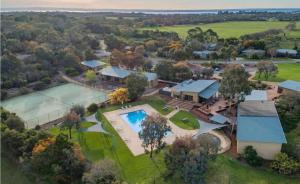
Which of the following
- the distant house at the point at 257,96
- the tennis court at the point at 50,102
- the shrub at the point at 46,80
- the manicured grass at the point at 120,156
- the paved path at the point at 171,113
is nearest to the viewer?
the manicured grass at the point at 120,156

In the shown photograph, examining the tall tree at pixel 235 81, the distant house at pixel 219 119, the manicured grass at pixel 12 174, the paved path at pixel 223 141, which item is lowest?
the manicured grass at pixel 12 174

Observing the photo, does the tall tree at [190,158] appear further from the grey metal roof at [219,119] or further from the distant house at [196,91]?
the distant house at [196,91]

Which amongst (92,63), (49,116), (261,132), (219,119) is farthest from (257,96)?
(92,63)

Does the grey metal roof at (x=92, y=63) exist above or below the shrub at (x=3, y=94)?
above

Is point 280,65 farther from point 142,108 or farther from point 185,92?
point 142,108

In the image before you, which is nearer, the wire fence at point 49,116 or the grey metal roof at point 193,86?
the wire fence at point 49,116

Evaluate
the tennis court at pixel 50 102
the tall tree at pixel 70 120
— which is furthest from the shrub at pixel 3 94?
the tall tree at pixel 70 120

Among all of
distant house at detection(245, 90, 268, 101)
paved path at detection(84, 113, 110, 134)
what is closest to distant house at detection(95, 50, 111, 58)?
paved path at detection(84, 113, 110, 134)
